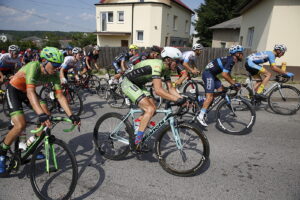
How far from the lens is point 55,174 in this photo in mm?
3205

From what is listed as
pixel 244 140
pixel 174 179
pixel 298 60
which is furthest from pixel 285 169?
pixel 298 60

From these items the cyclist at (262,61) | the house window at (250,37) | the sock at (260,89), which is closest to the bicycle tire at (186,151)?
the cyclist at (262,61)

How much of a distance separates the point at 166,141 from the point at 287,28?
1134 centimetres

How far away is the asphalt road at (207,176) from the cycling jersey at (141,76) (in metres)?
1.21

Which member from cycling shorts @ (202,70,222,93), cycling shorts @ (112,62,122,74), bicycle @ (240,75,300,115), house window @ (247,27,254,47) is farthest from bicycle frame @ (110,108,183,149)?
house window @ (247,27,254,47)

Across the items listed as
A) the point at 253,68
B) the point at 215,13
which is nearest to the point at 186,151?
the point at 253,68

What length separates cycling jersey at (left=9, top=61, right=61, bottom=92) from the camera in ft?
9.62

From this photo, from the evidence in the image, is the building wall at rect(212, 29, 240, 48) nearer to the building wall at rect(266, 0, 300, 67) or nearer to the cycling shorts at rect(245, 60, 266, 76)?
the building wall at rect(266, 0, 300, 67)

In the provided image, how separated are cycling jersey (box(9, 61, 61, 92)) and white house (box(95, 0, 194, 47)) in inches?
1027

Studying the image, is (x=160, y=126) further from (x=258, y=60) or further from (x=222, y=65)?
(x=258, y=60)

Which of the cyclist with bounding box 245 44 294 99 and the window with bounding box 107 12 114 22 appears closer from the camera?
the cyclist with bounding box 245 44 294 99

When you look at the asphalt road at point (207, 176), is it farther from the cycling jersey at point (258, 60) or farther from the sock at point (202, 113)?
the cycling jersey at point (258, 60)

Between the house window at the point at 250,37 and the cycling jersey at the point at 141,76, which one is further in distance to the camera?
the house window at the point at 250,37

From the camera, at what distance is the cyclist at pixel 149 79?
342cm
